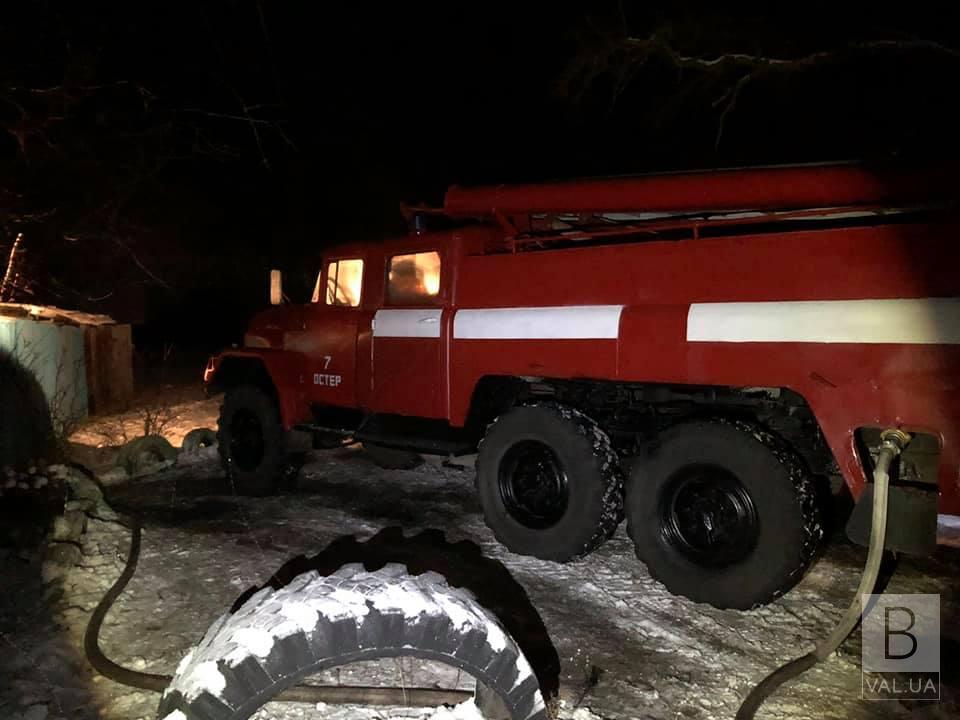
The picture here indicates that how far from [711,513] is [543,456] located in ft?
4.60

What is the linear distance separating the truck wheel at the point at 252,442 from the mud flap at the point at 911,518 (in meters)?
5.79

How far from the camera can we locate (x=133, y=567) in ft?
17.0

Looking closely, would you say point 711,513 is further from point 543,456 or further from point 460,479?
point 460,479

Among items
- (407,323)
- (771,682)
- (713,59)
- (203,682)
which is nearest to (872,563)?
(771,682)

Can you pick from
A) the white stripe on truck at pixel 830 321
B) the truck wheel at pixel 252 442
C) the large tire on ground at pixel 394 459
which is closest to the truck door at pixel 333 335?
the truck wheel at pixel 252 442

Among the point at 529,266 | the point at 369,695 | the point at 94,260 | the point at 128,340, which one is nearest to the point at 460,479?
the point at 529,266

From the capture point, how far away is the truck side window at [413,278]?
21.2ft

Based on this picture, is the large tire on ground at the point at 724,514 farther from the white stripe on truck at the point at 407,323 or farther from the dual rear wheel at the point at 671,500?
the white stripe on truck at the point at 407,323

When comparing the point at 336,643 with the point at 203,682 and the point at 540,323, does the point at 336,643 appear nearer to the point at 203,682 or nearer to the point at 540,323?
the point at 203,682

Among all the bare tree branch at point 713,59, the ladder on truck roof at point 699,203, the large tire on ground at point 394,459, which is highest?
the bare tree branch at point 713,59

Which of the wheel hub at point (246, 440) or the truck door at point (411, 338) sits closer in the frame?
the truck door at point (411, 338)

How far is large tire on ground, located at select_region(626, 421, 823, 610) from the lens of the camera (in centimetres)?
449

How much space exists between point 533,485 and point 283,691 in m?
3.63

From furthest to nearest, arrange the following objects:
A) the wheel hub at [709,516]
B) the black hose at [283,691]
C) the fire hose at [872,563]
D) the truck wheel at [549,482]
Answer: the truck wheel at [549,482], the wheel hub at [709,516], the fire hose at [872,563], the black hose at [283,691]
